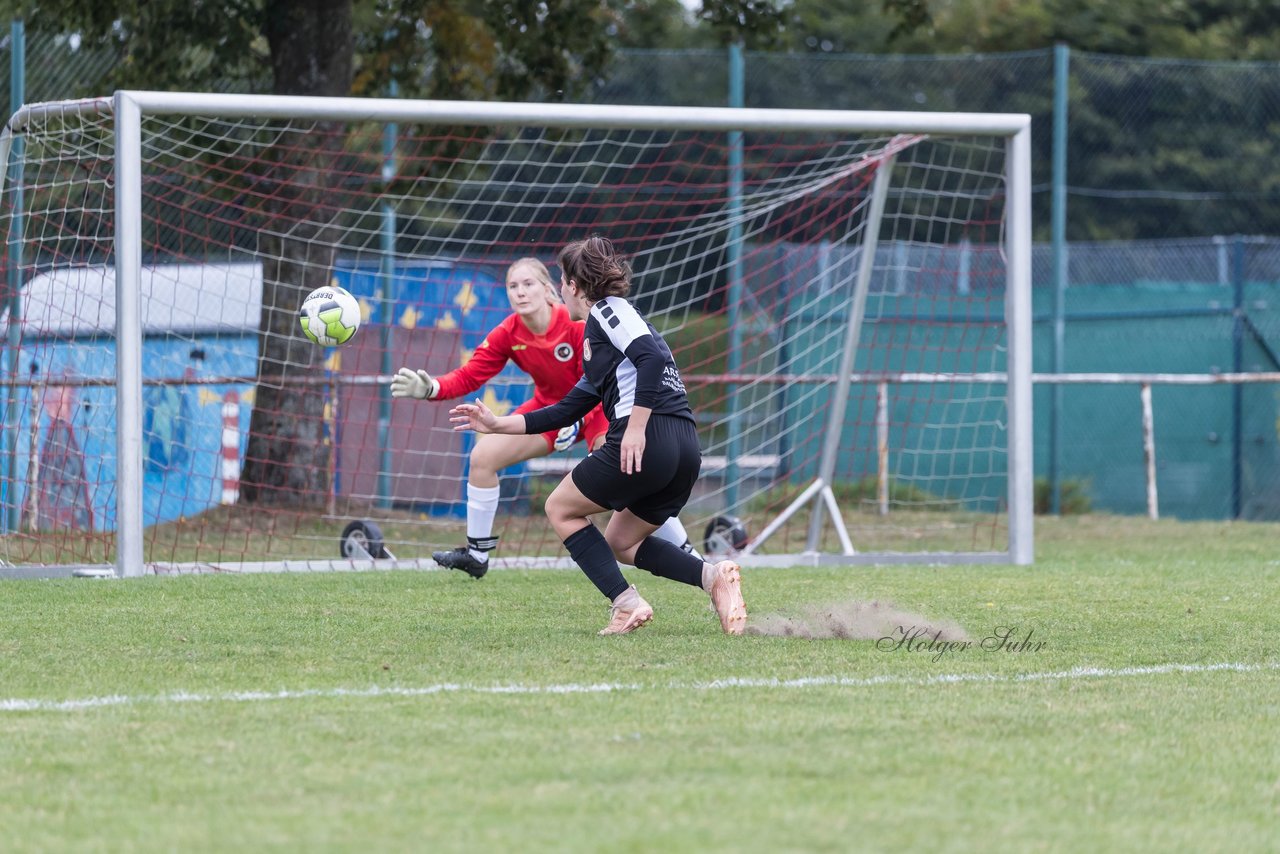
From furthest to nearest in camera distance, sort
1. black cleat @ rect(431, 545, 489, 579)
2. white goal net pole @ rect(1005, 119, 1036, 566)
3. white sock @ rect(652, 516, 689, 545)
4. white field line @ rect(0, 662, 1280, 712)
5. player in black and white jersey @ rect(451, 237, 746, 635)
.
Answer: white goal net pole @ rect(1005, 119, 1036, 566), black cleat @ rect(431, 545, 489, 579), white sock @ rect(652, 516, 689, 545), player in black and white jersey @ rect(451, 237, 746, 635), white field line @ rect(0, 662, 1280, 712)

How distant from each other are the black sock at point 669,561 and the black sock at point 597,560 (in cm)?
19

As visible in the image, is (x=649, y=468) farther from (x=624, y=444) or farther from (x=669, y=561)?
(x=669, y=561)

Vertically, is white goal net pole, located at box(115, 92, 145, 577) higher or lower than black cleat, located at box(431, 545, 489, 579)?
higher

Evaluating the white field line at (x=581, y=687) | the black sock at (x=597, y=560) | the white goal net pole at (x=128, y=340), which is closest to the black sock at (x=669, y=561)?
the black sock at (x=597, y=560)

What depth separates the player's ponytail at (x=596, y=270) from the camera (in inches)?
243

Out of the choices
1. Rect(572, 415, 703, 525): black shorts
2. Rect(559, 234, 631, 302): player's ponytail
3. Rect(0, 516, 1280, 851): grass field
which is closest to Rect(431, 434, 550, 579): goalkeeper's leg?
Rect(0, 516, 1280, 851): grass field

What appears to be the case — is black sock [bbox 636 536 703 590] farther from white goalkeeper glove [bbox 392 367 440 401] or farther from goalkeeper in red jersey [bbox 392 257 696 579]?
goalkeeper in red jersey [bbox 392 257 696 579]

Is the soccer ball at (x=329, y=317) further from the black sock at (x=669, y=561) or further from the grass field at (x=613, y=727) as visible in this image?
the black sock at (x=669, y=561)

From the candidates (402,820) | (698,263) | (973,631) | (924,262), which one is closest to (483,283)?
(698,263)

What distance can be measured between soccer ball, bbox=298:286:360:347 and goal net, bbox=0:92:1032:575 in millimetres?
1264

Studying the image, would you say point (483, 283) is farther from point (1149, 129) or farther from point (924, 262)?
point (1149, 129)

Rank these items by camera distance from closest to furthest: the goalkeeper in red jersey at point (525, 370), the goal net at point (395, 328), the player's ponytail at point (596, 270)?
1. the player's ponytail at point (596, 270)
2. the goalkeeper in red jersey at point (525, 370)
3. the goal net at point (395, 328)

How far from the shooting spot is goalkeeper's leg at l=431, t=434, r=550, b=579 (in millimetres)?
8172

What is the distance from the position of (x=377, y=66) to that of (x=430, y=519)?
144 inches
